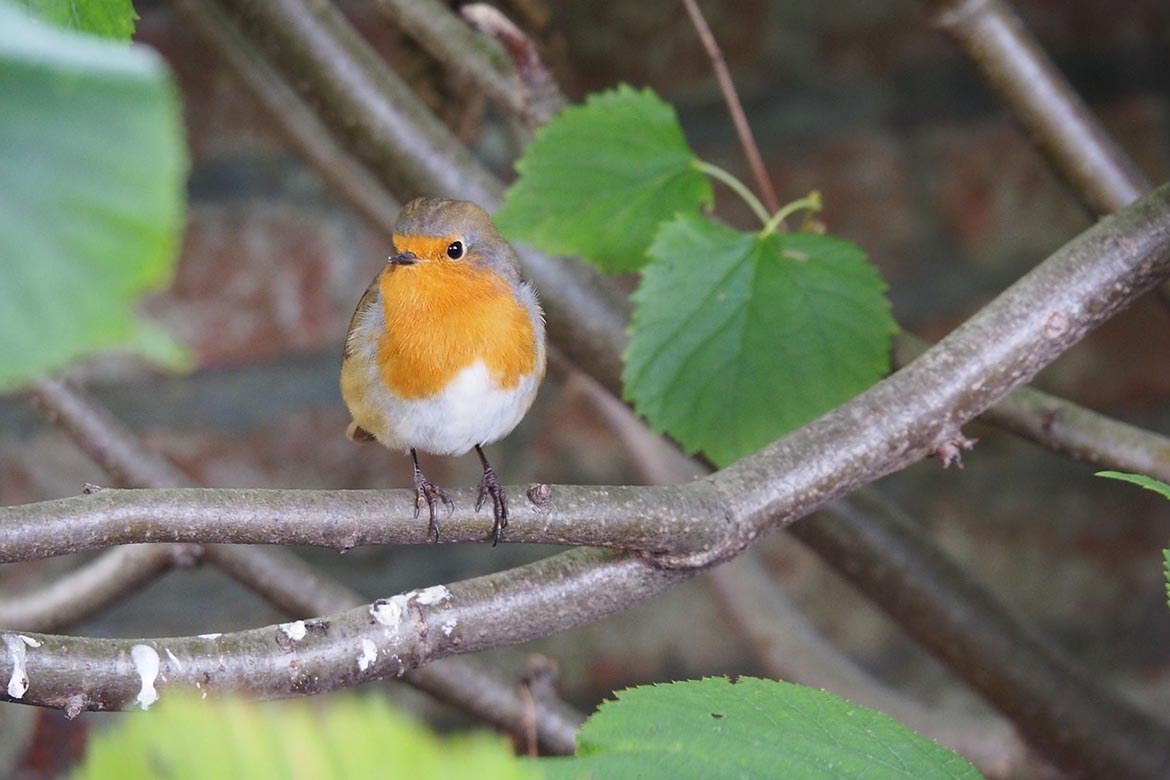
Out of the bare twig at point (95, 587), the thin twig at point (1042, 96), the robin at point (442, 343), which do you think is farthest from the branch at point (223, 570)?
the thin twig at point (1042, 96)

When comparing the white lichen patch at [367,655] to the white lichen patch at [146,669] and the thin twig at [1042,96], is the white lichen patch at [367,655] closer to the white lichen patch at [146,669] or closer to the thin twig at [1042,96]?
the white lichen patch at [146,669]

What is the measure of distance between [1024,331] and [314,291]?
0.63 metres

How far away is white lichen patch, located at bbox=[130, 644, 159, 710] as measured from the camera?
40 cm

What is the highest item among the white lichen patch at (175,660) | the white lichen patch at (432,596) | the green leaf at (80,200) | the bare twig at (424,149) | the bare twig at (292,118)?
the bare twig at (292,118)

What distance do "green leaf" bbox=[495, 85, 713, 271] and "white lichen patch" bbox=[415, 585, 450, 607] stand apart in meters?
0.27

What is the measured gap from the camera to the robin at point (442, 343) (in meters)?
0.67

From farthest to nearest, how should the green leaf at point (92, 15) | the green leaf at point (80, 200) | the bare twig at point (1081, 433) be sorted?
the bare twig at point (1081, 433) < the green leaf at point (92, 15) < the green leaf at point (80, 200)

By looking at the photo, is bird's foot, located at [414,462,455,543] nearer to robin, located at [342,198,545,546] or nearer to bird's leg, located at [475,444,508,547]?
bird's leg, located at [475,444,508,547]

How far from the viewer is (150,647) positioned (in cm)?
41

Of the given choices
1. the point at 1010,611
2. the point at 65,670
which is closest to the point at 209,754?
the point at 65,670

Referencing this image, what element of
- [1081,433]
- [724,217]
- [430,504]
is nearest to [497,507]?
A: [430,504]

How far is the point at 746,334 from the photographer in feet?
2.17

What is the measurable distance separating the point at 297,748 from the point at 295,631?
0.33 m

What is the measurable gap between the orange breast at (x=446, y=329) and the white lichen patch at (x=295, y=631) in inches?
9.7
